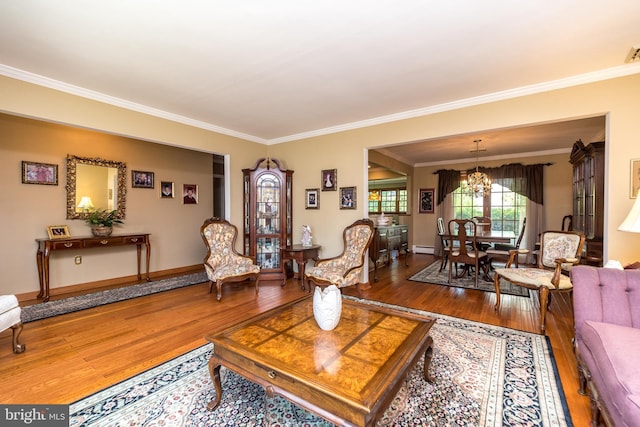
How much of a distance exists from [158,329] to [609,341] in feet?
11.6

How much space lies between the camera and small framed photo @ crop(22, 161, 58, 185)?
3.88 metres

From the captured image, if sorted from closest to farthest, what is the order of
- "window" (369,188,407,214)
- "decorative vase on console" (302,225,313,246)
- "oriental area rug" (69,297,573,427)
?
"oriental area rug" (69,297,573,427)
"decorative vase on console" (302,225,313,246)
"window" (369,188,407,214)

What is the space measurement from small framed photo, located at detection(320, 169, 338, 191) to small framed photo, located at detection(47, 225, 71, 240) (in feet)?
12.9

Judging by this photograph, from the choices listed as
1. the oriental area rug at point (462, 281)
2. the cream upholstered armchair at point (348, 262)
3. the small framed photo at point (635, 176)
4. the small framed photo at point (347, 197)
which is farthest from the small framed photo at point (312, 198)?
the small framed photo at point (635, 176)

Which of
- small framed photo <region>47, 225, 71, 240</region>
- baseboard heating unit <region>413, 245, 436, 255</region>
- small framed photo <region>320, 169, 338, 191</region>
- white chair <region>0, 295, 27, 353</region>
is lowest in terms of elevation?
baseboard heating unit <region>413, 245, 436, 255</region>

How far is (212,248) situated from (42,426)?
8.83ft

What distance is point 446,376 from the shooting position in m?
2.04

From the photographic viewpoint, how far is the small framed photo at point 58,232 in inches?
158

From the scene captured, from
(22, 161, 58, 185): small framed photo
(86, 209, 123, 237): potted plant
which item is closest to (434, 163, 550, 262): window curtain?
(86, 209, 123, 237): potted plant

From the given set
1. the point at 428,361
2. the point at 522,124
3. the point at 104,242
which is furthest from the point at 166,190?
the point at 522,124

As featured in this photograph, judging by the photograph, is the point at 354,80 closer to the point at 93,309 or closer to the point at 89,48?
the point at 89,48

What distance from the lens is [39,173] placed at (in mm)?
4000

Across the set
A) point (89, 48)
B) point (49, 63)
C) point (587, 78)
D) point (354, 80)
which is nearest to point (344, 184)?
point (354, 80)

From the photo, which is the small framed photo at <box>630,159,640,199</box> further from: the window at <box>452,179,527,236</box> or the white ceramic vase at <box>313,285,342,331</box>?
the window at <box>452,179,527,236</box>
